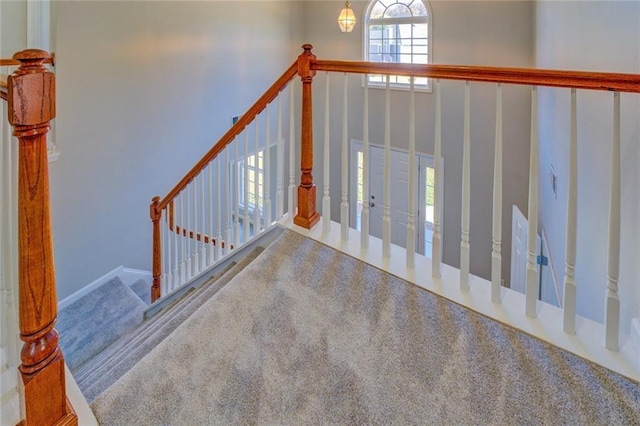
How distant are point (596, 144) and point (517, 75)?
886 millimetres

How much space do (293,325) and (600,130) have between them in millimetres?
1654

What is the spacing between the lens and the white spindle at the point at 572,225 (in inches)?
52.0

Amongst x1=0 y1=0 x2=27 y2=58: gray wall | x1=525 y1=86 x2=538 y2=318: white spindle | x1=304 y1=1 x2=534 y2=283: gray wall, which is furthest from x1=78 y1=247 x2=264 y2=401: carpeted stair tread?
x1=304 y1=1 x2=534 y2=283: gray wall

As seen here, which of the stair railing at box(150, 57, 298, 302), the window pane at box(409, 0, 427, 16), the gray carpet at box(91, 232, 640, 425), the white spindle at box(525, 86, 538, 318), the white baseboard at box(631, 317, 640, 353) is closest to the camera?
the gray carpet at box(91, 232, 640, 425)

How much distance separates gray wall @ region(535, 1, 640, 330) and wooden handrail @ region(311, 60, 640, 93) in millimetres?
372

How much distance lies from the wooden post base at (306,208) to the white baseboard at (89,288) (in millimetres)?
2476

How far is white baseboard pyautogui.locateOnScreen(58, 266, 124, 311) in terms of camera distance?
3.54 meters

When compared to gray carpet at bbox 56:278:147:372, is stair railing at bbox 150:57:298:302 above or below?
above

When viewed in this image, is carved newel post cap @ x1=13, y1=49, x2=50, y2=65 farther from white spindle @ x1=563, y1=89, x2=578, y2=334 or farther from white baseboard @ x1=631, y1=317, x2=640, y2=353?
white baseboard @ x1=631, y1=317, x2=640, y2=353

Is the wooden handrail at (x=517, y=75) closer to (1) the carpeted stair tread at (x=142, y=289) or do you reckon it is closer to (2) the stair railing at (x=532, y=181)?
(2) the stair railing at (x=532, y=181)

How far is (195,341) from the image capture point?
1.52m

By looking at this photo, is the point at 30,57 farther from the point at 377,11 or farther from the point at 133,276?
the point at 377,11

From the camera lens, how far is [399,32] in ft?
18.9

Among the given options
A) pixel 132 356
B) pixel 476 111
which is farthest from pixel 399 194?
pixel 132 356
